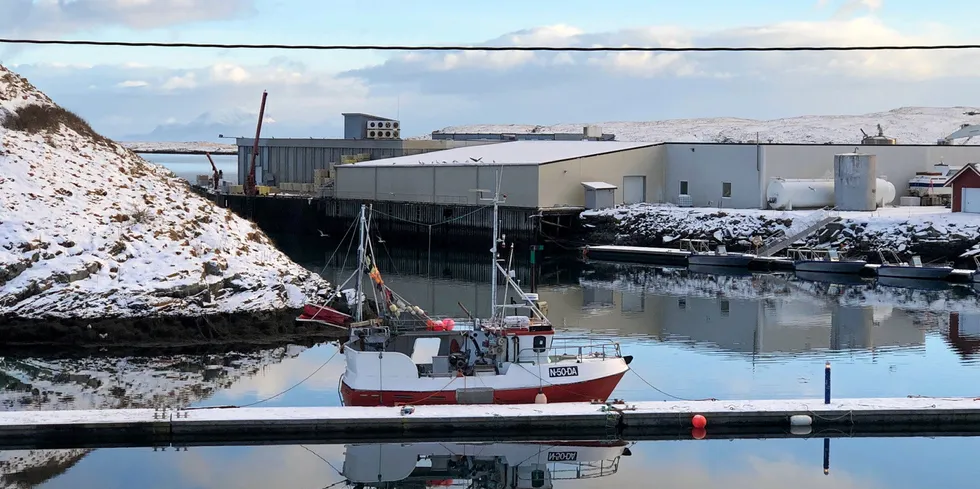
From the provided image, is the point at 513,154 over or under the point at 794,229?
over

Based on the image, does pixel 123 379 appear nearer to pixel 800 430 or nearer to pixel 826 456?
pixel 800 430

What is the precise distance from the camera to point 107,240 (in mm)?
39500

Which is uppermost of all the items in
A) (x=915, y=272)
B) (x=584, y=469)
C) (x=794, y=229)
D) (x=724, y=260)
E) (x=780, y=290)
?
(x=794, y=229)

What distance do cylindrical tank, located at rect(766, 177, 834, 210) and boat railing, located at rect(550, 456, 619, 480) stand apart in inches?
1856

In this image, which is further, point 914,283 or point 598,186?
point 598,186

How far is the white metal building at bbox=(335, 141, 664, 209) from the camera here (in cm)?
7125

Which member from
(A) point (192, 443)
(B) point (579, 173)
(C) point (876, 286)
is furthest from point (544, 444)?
(B) point (579, 173)

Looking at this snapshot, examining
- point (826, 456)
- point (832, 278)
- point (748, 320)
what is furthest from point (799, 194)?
point (826, 456)

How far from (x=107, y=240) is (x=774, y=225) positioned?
37614 millimetres

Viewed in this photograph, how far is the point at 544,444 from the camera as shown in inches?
1009

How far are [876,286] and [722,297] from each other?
8.19m

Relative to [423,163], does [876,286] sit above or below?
below

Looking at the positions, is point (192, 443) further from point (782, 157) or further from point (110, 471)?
point (782, 157)

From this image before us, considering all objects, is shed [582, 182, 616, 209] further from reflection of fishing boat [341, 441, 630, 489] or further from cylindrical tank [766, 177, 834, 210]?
reflection of fishing boat [341, 441, 630, 489]
